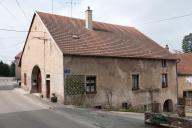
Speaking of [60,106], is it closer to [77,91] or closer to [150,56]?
[77,91]

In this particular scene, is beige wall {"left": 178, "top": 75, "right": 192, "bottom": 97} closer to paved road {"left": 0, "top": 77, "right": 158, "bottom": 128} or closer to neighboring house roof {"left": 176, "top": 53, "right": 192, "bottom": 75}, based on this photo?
neighboring house roof {"left": 176, "top": 53, "right": 192, "bottom": 75}

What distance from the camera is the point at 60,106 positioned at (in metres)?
23.8

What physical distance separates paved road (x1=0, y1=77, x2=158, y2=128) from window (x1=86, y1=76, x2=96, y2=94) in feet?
13.9

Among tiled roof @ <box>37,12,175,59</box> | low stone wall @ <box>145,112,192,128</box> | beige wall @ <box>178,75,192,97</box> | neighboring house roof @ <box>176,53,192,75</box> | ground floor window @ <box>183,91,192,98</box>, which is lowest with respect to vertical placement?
ground floor window @ <box>183,91,192,98</box>

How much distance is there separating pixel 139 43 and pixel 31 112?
57.7ft

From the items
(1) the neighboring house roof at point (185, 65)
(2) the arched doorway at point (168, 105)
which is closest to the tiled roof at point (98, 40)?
(2) the arched doorway at point (168, 105)

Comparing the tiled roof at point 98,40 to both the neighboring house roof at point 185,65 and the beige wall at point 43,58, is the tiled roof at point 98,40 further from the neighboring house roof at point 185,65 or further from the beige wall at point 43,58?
the neighboring house roof at point 185,65

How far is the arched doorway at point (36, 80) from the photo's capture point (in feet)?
105

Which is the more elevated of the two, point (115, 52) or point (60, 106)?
point (115, 52)

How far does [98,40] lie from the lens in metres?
30.4

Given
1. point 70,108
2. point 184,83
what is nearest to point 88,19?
point 70,108

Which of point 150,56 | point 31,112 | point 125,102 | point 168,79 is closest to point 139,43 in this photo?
point 150,56

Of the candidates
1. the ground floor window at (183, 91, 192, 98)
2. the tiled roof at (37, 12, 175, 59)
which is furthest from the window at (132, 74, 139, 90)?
the ground floor window at (183, 91, 192, 98)

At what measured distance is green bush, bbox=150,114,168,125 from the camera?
49.9 ft
